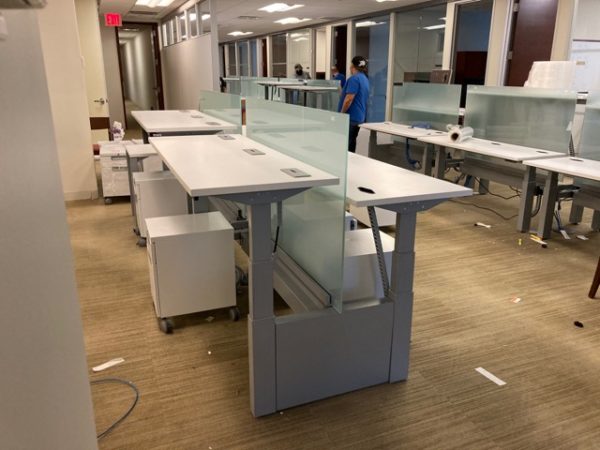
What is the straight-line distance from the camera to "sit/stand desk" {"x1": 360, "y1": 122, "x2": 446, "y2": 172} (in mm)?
5764

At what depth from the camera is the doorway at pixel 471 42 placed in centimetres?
778

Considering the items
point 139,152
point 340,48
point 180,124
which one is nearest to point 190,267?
point 139,152

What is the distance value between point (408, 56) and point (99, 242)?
761cm

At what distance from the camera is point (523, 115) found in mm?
5074

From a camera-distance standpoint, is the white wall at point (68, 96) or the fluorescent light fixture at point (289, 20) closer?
the white wall at point (68, 96)

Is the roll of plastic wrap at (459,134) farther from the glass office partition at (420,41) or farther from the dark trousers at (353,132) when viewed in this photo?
the glass office partition at (420,41)

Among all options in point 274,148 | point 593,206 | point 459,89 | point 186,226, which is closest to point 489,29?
point 459,89

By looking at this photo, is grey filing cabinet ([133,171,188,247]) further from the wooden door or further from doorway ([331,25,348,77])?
doorway ([331,25,348,77])

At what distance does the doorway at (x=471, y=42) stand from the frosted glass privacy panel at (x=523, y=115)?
2573 mm

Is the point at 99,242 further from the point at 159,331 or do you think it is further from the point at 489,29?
the point at 489,29

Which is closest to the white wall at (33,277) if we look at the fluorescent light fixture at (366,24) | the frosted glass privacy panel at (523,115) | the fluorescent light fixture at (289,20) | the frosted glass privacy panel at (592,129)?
the frosted glass privacy panel at (592,129)

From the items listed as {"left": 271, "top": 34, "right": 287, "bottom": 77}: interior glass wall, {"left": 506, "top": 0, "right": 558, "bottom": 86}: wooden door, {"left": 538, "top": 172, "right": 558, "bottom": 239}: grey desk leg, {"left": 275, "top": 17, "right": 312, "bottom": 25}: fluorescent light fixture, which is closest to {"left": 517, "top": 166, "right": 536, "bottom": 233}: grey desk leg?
{"left": 538, "top": 172, "right": 558, "bottom": 239}: grey desk leg

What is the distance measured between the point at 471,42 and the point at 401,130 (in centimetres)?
333

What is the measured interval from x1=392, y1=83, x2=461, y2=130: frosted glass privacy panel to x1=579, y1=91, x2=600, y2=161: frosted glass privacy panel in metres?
1.58
